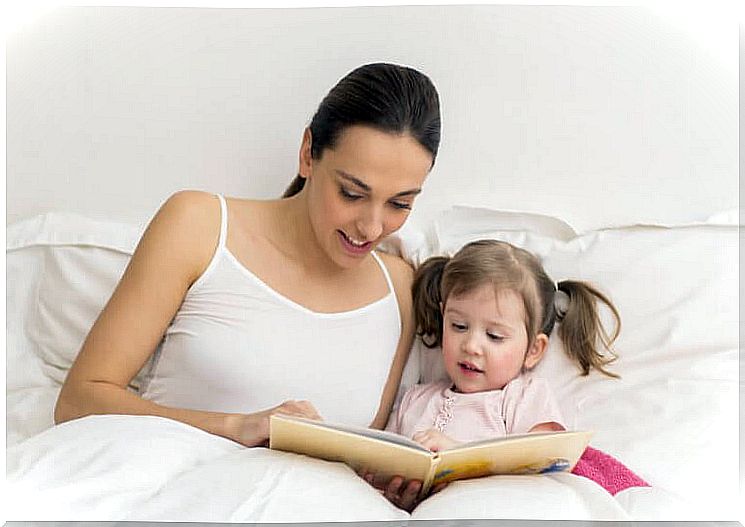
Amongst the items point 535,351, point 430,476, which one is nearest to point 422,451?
point 430,476

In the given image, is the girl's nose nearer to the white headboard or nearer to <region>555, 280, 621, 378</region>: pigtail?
<region>555, 280, 621, 378</region>: pigtail

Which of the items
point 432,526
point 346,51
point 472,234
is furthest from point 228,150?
point 432,526

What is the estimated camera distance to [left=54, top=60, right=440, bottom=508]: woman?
1406mm

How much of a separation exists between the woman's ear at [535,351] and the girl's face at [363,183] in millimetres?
246

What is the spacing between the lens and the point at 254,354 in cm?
146

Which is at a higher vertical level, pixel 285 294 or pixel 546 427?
pixel 285 294

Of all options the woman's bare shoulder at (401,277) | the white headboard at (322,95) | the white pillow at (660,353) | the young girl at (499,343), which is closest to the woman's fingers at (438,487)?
the young girl at (499,343)

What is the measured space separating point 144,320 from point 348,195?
12.1 inches

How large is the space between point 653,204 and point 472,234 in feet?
0.99

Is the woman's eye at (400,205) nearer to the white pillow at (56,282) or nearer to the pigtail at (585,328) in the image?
the pigtail at (585,328)

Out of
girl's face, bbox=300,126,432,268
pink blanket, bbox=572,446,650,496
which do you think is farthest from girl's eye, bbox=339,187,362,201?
pink blanket, bbox=572,446,650,496

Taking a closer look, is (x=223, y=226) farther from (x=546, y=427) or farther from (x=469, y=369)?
(x=546, y=427)

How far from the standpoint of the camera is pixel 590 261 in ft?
5.22

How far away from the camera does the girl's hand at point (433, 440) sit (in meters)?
1.29
